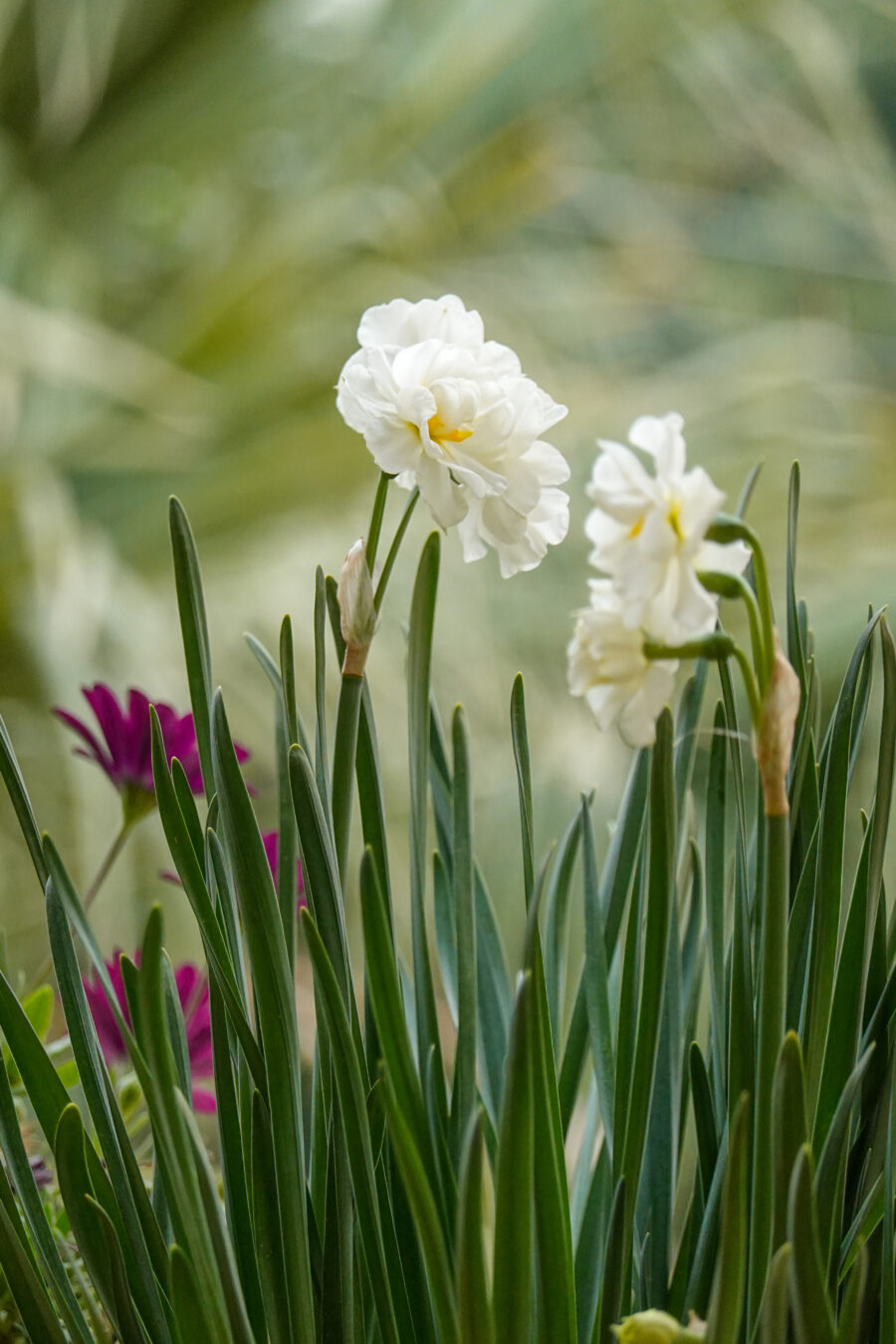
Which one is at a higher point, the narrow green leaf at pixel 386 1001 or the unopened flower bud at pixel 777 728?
the unopened flower bud at pixel 777 728

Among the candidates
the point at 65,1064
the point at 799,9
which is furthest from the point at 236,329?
the point at 65,1064

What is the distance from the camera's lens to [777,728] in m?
0.13

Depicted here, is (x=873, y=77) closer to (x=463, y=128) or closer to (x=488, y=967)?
(x=463, y=128)

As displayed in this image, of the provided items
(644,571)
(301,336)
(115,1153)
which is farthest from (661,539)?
(301,336)

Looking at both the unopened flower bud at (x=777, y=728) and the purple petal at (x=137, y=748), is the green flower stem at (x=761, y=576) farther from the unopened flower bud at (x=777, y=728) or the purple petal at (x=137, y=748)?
the purple petal at (x=137, y=748)

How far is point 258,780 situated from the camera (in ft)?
2.43

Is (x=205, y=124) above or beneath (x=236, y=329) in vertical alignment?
above

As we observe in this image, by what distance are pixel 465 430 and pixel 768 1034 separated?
83mm

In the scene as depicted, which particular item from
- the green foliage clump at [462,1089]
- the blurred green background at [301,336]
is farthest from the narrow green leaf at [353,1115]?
the blurred green background at [301,336]

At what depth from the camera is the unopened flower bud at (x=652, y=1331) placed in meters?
0.12

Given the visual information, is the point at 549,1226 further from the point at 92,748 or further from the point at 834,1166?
the point at 92,748

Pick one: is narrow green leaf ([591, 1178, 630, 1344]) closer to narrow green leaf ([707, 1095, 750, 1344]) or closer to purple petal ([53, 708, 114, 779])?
narrow green leaf ([707, 1095, 750, 1344])

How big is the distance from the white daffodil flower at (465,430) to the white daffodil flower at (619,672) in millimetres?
25

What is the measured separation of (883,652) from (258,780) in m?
0.60
